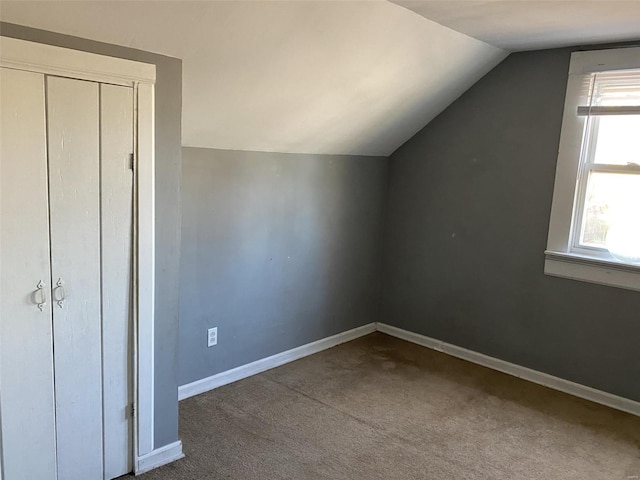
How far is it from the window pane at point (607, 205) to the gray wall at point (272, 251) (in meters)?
1.47

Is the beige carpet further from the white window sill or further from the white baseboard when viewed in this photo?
the white window sill

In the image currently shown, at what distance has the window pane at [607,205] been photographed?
315 cm

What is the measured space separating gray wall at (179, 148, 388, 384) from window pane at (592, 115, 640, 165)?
1.48 m

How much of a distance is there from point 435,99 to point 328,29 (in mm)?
1370

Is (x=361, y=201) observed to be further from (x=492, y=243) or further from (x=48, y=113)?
(x=48, y=113)

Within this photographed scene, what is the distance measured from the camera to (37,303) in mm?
1987

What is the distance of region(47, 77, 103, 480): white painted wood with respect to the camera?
1.96 metres

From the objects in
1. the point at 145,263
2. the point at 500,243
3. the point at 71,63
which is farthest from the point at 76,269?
the point at 500,243

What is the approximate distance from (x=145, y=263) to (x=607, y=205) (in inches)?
104

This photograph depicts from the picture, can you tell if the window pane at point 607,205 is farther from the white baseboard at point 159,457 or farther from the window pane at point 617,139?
the white baseboard at point 159,457

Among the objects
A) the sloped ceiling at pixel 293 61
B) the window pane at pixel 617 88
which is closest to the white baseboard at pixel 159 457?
the sloped ceiling at pixel 293 61

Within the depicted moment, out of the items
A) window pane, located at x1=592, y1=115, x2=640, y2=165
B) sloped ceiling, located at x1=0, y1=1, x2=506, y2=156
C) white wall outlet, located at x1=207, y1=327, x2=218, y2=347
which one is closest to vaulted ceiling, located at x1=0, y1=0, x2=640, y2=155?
sloped ceiling, located at x1=0, y1=1, x2=506, y2=156

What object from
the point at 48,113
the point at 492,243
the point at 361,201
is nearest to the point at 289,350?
the point at 361,201

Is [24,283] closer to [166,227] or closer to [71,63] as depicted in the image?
[166,227]
